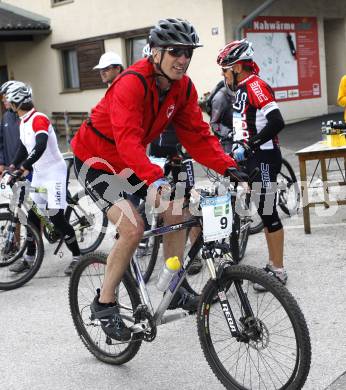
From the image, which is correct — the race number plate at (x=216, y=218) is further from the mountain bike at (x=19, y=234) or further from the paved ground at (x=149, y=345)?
the mountain bike at (x=19, y=234)

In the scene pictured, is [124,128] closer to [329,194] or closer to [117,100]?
[117,100]

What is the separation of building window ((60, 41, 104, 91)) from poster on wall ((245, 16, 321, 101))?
518 cm

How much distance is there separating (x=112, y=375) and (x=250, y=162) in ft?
7.43

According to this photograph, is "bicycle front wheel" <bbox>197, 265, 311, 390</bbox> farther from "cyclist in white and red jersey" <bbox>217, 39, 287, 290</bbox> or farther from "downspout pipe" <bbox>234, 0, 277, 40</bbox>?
"downspout pipe" <bbox>234, 0, 277, 40</bbox>

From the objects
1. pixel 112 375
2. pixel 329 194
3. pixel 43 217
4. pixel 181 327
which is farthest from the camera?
pixel 329 194

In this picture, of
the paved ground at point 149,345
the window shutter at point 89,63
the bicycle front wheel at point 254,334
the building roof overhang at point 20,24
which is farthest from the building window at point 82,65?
the bicycle front wheel at point 254,334

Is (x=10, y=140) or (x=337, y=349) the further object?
(x=10, y=140)

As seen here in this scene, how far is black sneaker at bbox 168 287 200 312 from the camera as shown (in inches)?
152

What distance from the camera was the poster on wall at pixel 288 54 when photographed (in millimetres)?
17531

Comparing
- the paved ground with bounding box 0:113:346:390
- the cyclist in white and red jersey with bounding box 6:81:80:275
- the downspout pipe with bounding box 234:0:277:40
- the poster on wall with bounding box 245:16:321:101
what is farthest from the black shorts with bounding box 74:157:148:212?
the poster on wall with bounding box 245:16:321:101

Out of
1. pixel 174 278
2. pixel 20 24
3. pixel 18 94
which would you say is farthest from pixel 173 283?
pixel 20 24

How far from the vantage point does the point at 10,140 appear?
6.99 m

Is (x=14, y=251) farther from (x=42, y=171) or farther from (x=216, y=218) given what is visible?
(x=216, y=218)

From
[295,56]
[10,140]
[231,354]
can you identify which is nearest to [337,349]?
[231,354]
